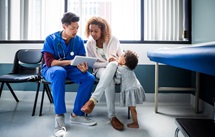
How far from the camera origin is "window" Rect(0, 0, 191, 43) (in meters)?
2.75

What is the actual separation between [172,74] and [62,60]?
5.13 ft

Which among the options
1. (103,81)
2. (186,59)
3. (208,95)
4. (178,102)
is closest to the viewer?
(186,59)

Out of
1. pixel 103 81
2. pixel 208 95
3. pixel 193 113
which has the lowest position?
pixel 193 113

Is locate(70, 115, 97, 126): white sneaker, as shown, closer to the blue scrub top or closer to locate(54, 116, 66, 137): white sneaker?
locate(54, 116, 66, 137): white sneaker

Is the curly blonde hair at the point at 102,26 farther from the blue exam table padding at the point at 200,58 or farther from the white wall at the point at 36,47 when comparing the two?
the blue exam table padding at the point at 200,58

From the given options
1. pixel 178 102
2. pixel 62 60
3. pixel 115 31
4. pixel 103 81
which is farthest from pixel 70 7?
pixel 178 102

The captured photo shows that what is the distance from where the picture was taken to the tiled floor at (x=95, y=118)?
1.61 metres

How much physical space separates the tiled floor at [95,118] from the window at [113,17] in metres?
0.94

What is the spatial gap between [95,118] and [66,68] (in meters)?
0.60

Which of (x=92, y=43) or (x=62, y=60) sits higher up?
(x=92, y=43)

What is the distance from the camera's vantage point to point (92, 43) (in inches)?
86.5

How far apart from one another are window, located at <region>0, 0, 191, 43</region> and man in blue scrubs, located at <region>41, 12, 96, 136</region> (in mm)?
852

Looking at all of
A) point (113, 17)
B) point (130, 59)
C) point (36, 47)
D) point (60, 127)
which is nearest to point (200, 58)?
point (130, 59)

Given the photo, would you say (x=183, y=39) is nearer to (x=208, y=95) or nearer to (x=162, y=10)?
(x=162, y=10)
